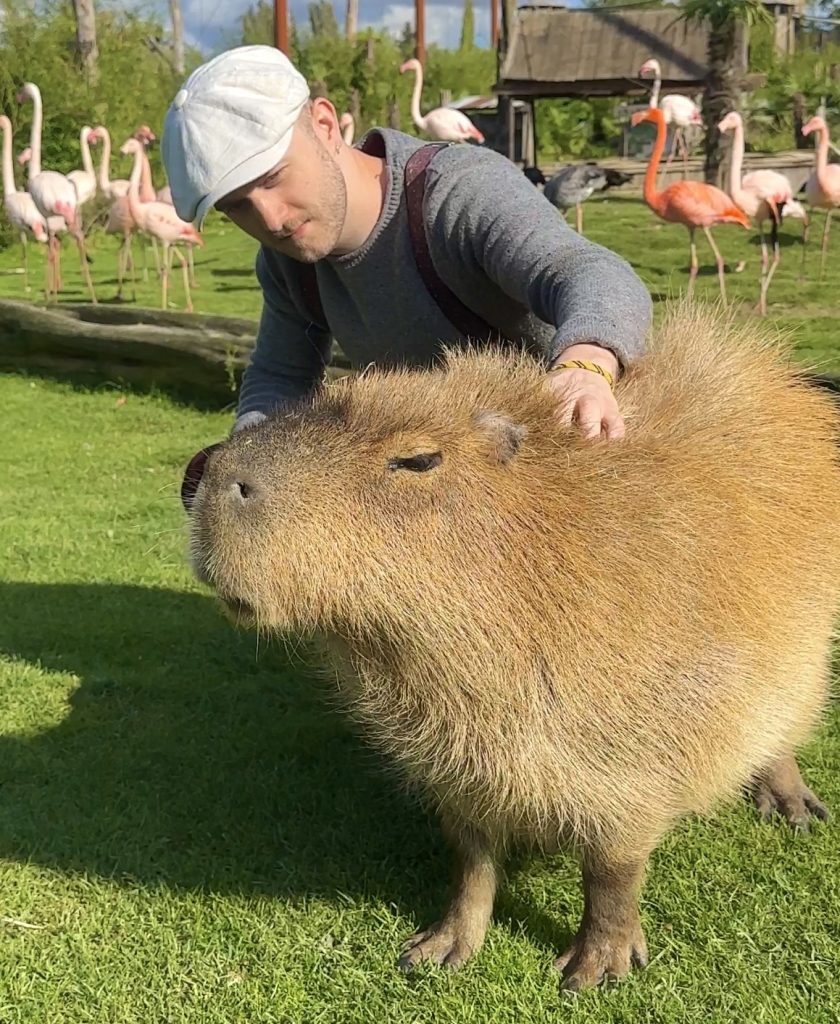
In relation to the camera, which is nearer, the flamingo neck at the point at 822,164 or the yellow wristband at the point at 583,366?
the yellow wristband at the point at 583,366

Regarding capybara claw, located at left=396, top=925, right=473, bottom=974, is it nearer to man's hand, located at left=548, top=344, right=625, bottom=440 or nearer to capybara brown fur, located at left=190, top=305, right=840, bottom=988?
capybara brown fur, located at left=190, top=305, right=840, bottom=988

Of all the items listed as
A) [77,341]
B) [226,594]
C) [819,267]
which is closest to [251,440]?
[226,594]

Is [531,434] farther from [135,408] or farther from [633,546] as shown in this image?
[135,408]

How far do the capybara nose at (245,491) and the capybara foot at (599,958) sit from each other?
115 cm

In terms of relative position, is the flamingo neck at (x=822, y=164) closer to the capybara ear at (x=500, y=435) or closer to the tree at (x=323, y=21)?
the capybara ear at (x=500, y=435)

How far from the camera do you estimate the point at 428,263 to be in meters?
2.37

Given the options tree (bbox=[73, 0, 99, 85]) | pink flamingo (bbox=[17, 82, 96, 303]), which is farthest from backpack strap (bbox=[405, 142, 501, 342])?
tree (bbox=[73, 0, 99, 85])

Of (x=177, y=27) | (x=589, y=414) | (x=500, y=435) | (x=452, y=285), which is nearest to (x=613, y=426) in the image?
(x=589, y=414)

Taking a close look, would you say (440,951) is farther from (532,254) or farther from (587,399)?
(532,254)

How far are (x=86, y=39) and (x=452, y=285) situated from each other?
17.9m

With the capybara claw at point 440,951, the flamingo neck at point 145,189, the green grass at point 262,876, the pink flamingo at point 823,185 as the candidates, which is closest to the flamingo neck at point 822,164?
the pink flamingo at point 823,185

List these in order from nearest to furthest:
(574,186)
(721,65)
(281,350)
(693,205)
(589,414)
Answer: (589,414) → (281,350) → (693,205) → (574,186) → (721,65)

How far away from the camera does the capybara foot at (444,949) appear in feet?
7.09

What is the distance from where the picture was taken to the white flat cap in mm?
1857
